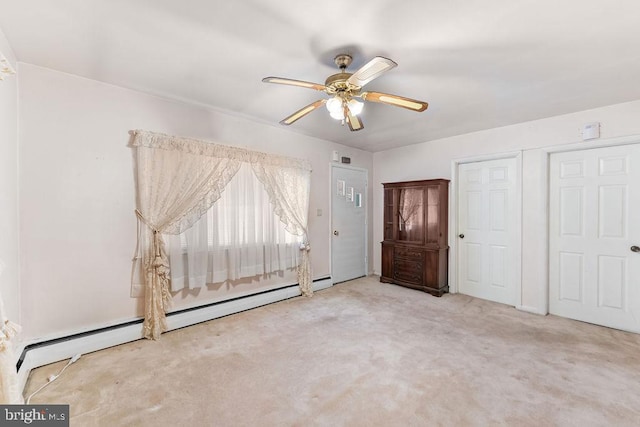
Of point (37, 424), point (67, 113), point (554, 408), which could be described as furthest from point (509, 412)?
point (67, 113)

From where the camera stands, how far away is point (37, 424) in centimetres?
160

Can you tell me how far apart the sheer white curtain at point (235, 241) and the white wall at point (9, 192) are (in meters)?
1.12

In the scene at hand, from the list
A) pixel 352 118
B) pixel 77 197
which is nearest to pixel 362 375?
pixel 352 118

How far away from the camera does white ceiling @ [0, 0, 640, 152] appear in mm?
1650

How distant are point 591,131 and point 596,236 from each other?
3.93ft

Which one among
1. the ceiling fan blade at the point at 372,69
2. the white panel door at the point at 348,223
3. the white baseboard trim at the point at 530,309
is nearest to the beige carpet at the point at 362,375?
the white baseboard trim at the point at 530,309

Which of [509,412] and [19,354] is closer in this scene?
[509,412]

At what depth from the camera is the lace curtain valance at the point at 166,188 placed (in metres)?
2.81

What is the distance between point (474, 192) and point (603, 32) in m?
2.58

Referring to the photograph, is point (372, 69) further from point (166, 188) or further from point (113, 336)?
point (113, 336)

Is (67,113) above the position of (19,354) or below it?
above

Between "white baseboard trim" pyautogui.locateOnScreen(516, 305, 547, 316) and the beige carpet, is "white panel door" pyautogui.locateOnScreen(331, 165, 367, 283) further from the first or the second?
"white baseboard trim" pyautogui.locateOnScreen(516, 305, 547, 316)

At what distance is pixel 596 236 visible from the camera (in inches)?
128

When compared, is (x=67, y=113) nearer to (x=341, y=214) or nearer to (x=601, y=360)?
(x=341, y=214)
